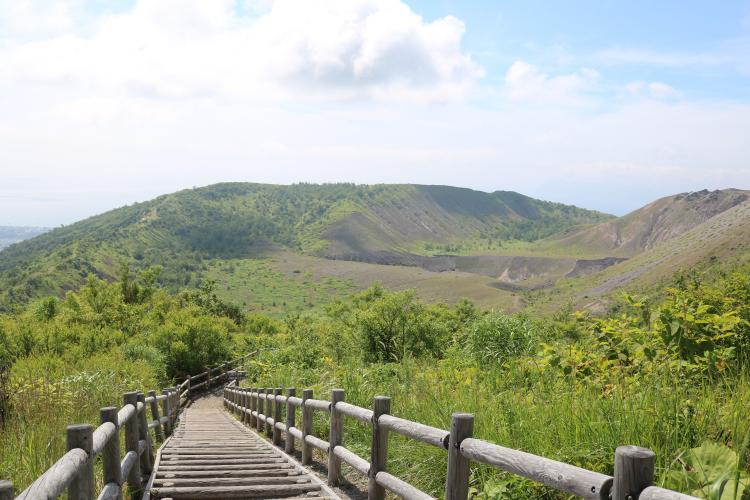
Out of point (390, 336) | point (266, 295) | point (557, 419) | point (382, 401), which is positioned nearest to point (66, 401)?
point (382, 401)

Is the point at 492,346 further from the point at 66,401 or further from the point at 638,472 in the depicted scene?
the point at 638,472

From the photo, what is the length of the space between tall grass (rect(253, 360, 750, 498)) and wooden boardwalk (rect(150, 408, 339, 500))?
112cm

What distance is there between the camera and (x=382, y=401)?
492cm

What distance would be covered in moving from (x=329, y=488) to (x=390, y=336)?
1352cm

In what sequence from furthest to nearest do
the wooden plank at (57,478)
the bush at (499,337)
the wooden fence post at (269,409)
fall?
the wooden fence post at (269,409), the bush at (499,337), the wooden plank at (57,478)

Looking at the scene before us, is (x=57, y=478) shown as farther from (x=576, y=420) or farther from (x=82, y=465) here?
(x=576, y=420)

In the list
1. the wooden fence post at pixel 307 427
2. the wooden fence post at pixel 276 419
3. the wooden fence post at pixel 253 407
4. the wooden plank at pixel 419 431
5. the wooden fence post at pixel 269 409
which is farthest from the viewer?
the wooden fence post at pixel 253 407

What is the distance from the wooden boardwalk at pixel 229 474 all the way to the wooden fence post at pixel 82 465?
2.11 metres

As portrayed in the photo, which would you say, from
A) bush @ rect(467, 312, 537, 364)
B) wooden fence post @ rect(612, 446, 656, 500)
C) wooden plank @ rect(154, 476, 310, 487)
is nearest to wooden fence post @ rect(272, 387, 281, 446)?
bush @ rect(467, 312, 537, 364)

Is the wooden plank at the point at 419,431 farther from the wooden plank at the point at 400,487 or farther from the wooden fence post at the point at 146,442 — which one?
the wooden fence post at the point at 146,442

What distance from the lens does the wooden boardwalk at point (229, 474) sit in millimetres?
5594

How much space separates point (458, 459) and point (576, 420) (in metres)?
1.02

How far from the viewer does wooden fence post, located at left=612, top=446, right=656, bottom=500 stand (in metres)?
2.30

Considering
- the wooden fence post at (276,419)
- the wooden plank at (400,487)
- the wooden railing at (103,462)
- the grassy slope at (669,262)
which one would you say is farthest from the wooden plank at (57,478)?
the grassy slope at (669,262)
